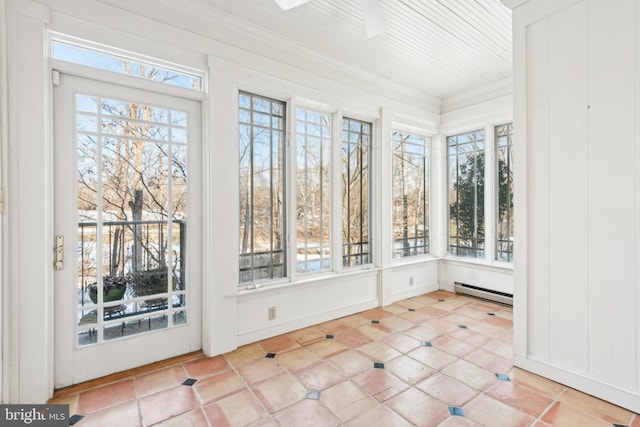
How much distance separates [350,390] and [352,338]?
0.87 metres

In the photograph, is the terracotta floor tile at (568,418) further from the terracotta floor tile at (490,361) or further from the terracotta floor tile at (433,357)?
the terracotta floor tile at (433,357)

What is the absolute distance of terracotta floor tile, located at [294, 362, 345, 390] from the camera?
2.21 meters

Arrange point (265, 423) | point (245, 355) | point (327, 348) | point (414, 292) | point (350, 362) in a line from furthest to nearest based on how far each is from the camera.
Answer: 1. point (414, 292)
2. point (327, 348)
3. point (245, 355)
4. point (350, 362)
5. point (265, 423)

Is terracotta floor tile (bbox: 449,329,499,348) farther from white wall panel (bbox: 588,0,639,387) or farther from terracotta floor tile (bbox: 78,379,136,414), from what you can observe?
terracotta floor tile (bbox: 78,379,136,414)

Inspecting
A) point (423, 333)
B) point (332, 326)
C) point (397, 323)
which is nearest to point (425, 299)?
point (397, 323)

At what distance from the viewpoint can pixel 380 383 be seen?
7.30ft

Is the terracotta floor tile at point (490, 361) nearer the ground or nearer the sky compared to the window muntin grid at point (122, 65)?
nearer the ground

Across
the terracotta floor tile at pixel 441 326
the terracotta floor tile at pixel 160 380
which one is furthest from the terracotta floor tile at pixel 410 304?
the terracotta floor tile at pixel 160 380

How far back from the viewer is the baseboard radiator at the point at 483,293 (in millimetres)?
3980

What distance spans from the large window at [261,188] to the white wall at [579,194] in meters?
2.12

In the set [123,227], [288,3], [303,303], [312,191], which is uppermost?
[288,3]

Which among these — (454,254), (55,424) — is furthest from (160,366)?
(454,254)

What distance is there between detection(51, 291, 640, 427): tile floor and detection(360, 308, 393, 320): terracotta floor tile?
50 cm

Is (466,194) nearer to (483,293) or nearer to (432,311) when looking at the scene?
(483,293)
